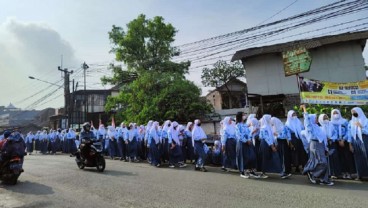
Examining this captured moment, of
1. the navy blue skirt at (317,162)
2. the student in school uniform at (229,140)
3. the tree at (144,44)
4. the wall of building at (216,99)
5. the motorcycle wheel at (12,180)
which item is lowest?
the motorcycle wheel at (12,180)

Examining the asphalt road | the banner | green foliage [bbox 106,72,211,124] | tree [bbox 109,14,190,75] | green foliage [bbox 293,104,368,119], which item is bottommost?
the asphalt road

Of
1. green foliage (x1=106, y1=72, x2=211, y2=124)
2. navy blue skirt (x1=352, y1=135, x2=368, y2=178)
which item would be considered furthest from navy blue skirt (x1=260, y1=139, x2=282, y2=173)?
green foliage (x1=106, y1=72, x2=211, y2=124)

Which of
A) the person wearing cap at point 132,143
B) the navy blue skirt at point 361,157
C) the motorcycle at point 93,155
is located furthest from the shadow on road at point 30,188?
the navy blue skirt at point 361,157

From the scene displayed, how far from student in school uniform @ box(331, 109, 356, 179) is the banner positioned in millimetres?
4526

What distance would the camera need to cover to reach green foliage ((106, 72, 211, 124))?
23.1 metres

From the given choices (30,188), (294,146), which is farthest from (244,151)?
(30,188)

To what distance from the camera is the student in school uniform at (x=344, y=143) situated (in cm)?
898

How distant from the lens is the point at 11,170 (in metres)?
9.70

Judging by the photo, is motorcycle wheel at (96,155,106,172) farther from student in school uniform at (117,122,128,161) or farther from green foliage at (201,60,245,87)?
green foliage at (201,60,245,87)

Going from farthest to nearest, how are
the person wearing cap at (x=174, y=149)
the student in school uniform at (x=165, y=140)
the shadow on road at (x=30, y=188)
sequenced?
1. the student in school uniform at (x=165, y=140)
2. the person wearing cap at (x=174, y=149)
3. the shadow on road at (x=30, y=188)

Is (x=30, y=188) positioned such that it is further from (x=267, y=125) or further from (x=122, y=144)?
(x=122, y=144)

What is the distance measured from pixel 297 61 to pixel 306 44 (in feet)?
Answer: 13.2

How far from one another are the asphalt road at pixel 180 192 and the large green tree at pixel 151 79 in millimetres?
13160

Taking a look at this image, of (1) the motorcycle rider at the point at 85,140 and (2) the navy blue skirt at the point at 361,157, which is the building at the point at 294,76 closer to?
(1) the motorcycle rider at the point at 85,140
